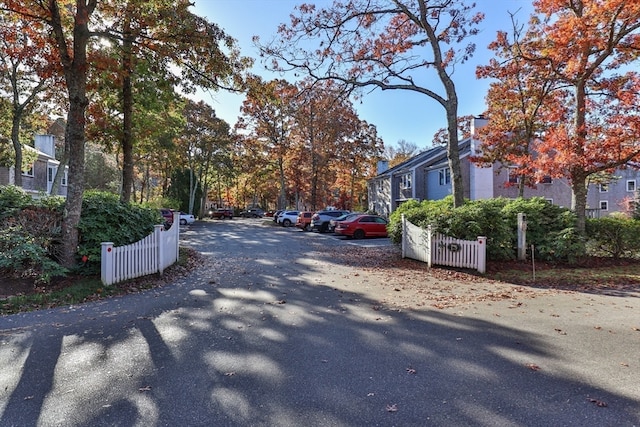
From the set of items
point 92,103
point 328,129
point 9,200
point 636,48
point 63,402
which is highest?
point 328,129

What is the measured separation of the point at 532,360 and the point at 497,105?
638 inches

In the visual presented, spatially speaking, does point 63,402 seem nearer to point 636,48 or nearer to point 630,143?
point 630,143

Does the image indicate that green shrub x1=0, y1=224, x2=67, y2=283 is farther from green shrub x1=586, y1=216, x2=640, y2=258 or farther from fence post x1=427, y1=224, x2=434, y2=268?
green shrub x1=586, y1=216, x2=640, y2=258

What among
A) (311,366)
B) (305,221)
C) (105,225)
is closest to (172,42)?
(105,225)

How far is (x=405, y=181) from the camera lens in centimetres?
3241

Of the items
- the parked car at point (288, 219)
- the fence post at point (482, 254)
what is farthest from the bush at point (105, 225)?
the parked car at point (288, 219)

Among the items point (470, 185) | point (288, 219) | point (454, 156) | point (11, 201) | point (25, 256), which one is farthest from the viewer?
point (288, 219)

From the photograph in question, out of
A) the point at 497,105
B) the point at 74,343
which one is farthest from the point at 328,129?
the point at 74,343

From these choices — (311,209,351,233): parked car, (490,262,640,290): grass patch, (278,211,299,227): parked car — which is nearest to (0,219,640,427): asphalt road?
(490,262,640,290): grass patch

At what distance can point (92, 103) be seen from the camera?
13.5 m

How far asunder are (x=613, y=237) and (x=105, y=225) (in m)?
14.7

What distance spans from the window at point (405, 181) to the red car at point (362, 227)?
1131 centimetres

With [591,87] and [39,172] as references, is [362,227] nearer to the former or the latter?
[591,87]

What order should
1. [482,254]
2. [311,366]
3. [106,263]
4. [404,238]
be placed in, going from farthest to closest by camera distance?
1. [404,238]
2. [482,254]
3. [106,263]
4. [311,366]
